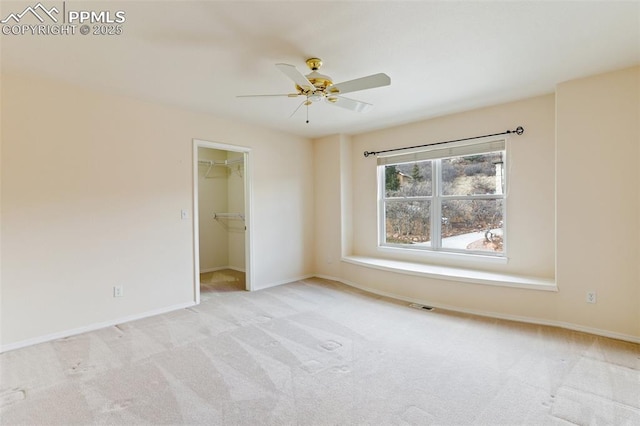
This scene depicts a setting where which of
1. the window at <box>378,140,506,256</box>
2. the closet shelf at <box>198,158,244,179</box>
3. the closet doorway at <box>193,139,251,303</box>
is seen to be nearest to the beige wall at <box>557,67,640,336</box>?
the window at <box>378,140,506,256</box>

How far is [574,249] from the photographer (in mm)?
3021

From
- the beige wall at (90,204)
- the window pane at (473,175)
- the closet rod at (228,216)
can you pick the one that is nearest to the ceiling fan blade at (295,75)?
the beige wall at (90,204)

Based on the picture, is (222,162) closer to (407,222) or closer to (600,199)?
(407,222)

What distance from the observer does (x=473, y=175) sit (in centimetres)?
404

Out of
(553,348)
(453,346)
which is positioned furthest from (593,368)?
(453,346)

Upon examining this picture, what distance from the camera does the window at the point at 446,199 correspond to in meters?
3.87

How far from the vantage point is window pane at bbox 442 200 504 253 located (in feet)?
12.7

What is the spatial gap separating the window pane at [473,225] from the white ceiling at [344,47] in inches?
54.0

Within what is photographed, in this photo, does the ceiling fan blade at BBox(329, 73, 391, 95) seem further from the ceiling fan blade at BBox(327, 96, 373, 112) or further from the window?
the window

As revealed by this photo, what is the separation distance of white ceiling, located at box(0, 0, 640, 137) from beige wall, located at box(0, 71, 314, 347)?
322 mm

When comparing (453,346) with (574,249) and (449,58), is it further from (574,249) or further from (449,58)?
(449,58)

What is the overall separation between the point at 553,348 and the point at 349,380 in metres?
1.87

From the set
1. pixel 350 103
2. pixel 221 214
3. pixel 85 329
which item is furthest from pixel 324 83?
pixel 221 214

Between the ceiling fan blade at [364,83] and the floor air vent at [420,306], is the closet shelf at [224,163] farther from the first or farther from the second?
the floor air vent at [420,306]
